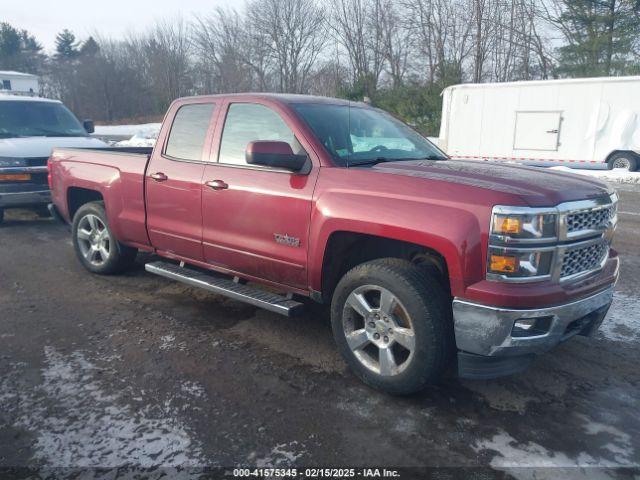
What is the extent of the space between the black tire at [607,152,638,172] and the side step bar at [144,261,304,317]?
635 inches

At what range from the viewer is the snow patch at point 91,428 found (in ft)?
8.82

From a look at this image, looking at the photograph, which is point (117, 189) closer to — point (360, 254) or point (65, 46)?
point (360, 254)

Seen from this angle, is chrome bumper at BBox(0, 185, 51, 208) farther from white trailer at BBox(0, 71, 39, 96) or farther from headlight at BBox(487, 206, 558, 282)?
white trailer at BBox(0, 71, 39, 96)

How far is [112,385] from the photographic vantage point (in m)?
3.41

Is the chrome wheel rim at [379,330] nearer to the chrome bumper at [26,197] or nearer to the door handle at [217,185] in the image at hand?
the door handle at [217,185]

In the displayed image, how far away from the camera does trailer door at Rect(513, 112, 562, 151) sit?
17.3 metres

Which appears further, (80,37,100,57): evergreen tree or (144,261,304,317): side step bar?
(80,37,100,57): evergreen tree

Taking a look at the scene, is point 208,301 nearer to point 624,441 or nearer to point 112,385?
point 112,385

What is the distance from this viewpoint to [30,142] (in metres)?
8.28

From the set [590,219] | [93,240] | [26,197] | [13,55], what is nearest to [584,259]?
[590,219]

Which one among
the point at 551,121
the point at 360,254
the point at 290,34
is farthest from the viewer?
the point at 290,34

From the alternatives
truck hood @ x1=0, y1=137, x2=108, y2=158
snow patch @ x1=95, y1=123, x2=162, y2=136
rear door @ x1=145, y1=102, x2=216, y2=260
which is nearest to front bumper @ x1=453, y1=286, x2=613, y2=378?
rear door @ x1=145, y1=102, x2=216, y2=260

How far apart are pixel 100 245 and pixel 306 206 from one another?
3.10 m

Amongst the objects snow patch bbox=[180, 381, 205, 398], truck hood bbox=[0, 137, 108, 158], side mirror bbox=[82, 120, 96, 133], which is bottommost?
snow patch bbox=[180, 381, 205, 398]
